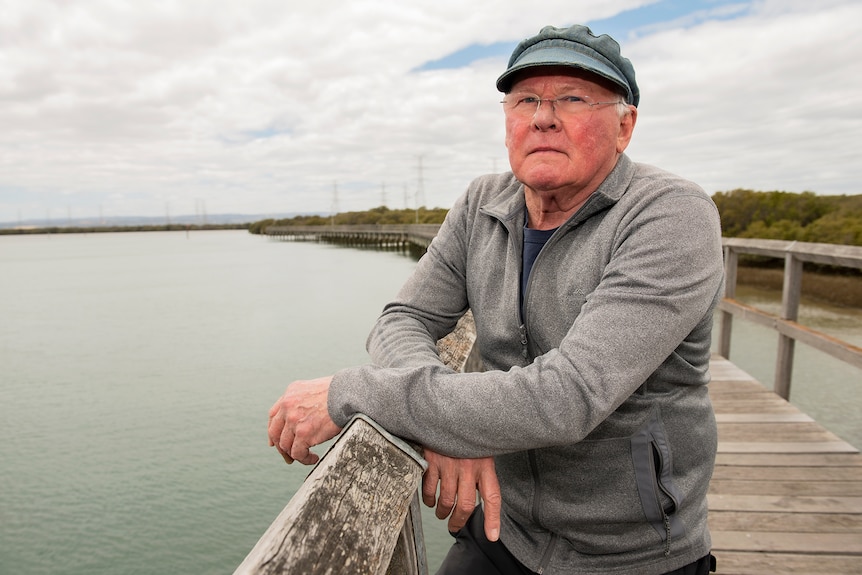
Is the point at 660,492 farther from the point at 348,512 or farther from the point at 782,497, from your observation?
the point at 782,497

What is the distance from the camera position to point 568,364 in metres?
1.12

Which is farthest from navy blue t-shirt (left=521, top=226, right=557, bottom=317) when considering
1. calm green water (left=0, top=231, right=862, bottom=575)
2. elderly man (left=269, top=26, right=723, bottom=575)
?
calm green water (left=0, top=231, right=862, bottom=575)

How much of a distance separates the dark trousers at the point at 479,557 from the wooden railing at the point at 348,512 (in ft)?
1.93

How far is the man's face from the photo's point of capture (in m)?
1.42

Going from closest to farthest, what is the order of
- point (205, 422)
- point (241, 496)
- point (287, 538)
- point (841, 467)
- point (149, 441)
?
1. point (287, 538)
2. point (841, 467)
3. point (241, 496)
4. point (149, 441)
5. point (205, 422)

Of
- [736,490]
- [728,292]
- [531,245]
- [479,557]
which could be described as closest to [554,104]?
[531,245]

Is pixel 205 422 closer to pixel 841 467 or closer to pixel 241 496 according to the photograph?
pixel 241 496

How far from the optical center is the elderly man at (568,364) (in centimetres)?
112

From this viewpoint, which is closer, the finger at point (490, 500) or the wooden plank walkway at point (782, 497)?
the finger at point (490, 500)

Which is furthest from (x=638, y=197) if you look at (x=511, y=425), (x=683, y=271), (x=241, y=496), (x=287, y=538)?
(x=241, y=496)

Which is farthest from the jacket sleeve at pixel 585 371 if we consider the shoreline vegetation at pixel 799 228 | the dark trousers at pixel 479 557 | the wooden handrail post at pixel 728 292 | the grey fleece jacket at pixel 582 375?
the shoreline vegetation at pixel 799 228

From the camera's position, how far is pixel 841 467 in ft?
9.65

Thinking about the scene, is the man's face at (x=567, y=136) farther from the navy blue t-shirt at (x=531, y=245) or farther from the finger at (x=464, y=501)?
the finger at (x=464, y=501)

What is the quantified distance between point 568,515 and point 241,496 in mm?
4856
